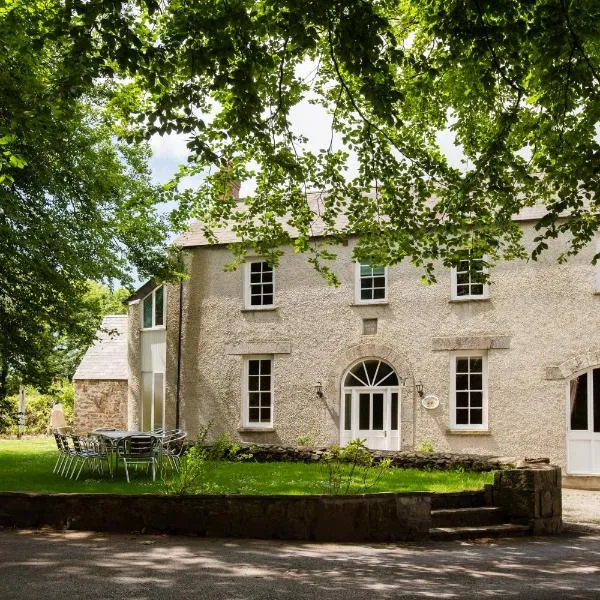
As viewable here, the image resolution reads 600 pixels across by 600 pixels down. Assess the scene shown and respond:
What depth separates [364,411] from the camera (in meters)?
22.2

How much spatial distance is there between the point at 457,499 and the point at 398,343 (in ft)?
29.9

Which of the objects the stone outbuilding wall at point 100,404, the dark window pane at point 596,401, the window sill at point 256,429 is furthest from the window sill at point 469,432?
the stone outbuilding wall at point 100,404

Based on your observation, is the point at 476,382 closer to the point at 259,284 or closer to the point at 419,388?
the point at 419,388

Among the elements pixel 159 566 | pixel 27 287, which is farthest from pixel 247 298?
pixel 159 566

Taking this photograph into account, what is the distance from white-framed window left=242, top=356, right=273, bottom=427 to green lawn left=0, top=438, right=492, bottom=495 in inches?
183

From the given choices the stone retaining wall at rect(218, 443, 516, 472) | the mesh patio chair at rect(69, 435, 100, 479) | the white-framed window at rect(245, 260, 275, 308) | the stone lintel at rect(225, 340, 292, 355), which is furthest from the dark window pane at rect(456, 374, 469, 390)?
the mesh patio chair at rect(69, 435, 100, 479)

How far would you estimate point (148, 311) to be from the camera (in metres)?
25.8

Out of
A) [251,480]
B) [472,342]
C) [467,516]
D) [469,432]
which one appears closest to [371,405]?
[469,432]

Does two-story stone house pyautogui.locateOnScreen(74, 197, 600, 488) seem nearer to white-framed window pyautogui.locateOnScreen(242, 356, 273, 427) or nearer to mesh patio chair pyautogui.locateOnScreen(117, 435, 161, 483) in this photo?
white-framed window pyautogui.locateOnScreen(242, 356, 273, 427)

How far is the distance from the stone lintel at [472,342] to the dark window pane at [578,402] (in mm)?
1850

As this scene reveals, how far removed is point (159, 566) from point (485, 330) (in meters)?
13.8

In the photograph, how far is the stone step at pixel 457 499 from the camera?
41.9 ft

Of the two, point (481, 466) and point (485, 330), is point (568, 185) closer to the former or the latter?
point (481, 466)

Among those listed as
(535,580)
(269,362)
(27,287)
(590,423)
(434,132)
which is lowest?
(535,580)
